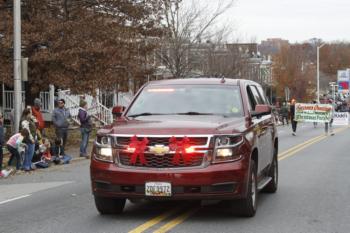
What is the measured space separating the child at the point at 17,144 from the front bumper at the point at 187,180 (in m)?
7.60

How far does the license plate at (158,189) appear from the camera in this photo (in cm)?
726

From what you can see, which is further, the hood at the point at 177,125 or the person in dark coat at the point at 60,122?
the person in dark coat at the point at 60,122

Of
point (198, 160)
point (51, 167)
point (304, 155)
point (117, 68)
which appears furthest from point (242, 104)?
point (117, 68)

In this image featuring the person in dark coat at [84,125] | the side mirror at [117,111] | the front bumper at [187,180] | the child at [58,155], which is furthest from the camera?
the person in dark coat at [84,125]

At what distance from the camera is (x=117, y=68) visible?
72.3 feet

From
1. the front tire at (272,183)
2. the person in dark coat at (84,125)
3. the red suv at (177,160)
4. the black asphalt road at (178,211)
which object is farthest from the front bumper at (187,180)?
the person in dark coat at (84,125)

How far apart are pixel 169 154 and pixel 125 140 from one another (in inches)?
23.4

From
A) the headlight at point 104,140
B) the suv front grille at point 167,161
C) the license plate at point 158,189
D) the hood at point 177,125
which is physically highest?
the hood at point 177,125

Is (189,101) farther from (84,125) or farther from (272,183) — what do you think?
(84,125)

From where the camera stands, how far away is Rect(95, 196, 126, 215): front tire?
8086 mm

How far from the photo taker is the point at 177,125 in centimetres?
754

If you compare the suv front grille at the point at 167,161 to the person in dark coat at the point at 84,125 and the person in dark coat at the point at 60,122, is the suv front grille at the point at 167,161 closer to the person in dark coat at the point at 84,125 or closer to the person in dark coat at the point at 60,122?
the person in dark coat at the point at 60,122

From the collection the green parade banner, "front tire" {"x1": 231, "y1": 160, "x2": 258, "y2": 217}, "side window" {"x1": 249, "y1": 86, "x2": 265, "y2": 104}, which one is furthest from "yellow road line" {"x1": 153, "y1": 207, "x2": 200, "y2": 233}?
the green parade banner

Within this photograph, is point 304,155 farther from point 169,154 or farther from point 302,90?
point 302,90
